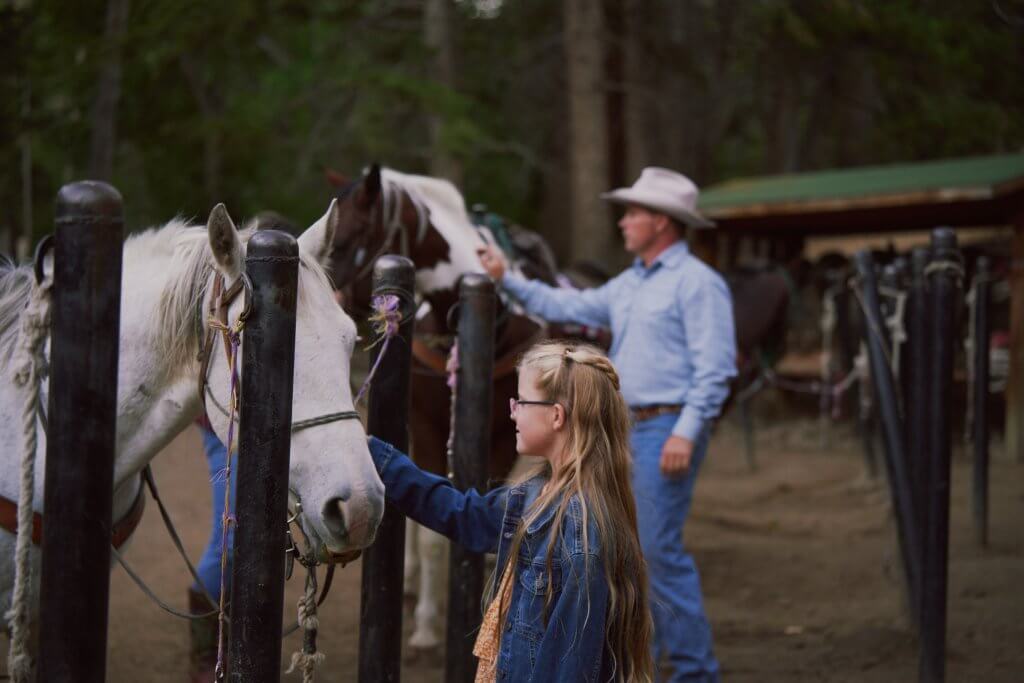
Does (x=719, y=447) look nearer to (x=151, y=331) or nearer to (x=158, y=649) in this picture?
(x=158, y=649)

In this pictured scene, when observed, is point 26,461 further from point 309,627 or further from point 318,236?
point 318,236

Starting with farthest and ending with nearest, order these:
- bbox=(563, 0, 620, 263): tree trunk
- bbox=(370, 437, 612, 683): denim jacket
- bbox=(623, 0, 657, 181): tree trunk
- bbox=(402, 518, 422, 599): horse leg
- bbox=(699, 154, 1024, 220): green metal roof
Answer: bbox=(623, 0, 657, 181): tree trunk → bbox=(563, 0, 620, 263): tree trunk → bbox=(699, 154, 1024, 220): green metal roof → bbox=(402, 518, 422, 599): horse leg → bbox=(370, 437, 612, 683): denim jacket

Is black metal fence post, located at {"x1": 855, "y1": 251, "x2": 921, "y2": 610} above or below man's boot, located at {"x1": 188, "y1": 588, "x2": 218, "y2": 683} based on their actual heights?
above

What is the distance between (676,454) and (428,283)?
61.0 inches

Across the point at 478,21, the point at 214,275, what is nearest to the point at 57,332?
the point at 214,275

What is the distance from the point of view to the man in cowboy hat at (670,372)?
356 cm

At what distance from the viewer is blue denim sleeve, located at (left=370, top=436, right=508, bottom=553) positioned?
7.43 ft

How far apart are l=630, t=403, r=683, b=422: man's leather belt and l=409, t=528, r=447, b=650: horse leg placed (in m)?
1.19

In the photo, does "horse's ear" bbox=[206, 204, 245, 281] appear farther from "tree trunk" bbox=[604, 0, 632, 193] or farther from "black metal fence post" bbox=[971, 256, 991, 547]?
"tree trunk" bbox=[604, 0, 632, 193]

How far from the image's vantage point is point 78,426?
1580 mm

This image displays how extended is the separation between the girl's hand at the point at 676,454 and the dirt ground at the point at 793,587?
43.8 inches

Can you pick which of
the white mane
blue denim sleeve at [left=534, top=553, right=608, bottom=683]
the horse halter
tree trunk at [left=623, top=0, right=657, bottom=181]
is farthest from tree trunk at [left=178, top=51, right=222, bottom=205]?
blue denim sleeve at [left=534, top=553, right=608, bottom=683]

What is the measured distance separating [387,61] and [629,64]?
367cm

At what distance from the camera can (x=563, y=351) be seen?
221cm
